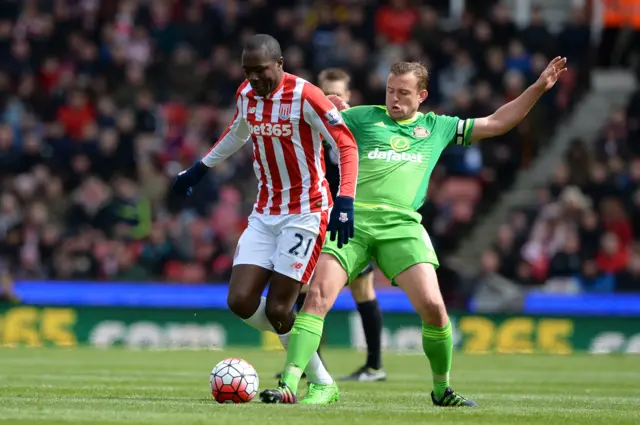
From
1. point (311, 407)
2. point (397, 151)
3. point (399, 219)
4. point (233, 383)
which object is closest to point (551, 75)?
point (397, 151)

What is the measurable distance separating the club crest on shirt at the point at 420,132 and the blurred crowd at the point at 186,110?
32.1ft

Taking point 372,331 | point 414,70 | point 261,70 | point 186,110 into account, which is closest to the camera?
point 261,70

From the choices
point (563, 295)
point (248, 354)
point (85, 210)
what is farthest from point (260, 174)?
point (85, 210)

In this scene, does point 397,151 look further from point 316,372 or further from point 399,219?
point 316,372

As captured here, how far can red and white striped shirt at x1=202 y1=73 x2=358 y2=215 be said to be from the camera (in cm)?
814

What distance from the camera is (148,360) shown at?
46.0 feet

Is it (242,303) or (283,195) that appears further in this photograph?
(283,195)

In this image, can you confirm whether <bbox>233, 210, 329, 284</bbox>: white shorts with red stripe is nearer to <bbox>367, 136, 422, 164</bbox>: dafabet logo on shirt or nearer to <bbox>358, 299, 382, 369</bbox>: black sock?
<bbox>367, 136, 422, 164</bbox>: dafabet logo on shirt

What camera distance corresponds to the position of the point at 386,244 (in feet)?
26.9

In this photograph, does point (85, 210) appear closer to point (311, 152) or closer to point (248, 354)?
point (248, 354)

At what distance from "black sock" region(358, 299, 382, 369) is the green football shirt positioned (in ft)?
10.3

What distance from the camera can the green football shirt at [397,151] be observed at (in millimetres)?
8375

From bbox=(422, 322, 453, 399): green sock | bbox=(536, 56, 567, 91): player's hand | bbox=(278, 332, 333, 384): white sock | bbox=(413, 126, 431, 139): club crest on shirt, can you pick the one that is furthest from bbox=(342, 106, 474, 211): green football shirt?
bbox=(278, 332, 333, 384): white sock

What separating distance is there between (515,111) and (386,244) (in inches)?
48.8
